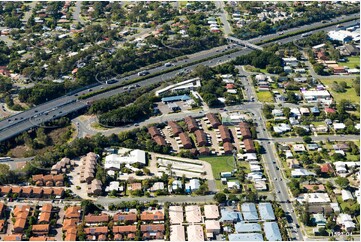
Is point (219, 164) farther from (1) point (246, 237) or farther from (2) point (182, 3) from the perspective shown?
(2) point (182, 3)

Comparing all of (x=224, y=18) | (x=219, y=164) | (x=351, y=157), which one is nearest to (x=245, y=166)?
(x=219, y=164)

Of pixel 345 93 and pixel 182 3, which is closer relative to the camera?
pixel 345 93

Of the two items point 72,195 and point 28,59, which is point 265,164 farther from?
point 28,59

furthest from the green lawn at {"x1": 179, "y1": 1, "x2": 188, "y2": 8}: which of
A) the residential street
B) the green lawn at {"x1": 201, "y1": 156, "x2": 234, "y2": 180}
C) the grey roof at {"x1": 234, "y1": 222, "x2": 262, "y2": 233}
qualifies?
the grey roof at {"x1": 234, "y1": 222, "x2": 262, "y2": 233}

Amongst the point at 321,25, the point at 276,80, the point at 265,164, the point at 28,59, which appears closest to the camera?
the point at 265,164

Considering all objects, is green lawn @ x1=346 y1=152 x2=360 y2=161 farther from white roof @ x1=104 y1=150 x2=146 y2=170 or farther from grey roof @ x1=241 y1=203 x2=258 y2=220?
white roof @ x1=104 y1=150 x2=146 y2=170

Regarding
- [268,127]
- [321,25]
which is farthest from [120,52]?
[321,25]
